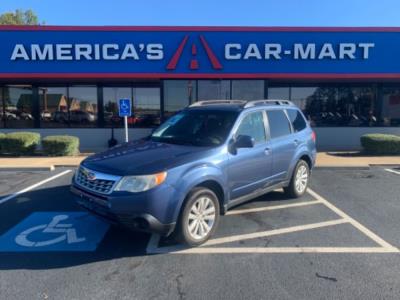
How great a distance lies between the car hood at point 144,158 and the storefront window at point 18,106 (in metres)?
12.3

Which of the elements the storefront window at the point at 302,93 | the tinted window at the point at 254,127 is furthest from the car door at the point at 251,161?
the storefront window at the point at 302,93

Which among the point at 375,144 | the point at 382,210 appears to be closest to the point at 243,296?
the point at 382,210

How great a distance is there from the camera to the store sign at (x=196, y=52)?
13.8 metres

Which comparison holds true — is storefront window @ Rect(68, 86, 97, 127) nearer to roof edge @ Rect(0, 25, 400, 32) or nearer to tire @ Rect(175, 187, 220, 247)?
roof edge @ Rect(0, 25, 400, 32)

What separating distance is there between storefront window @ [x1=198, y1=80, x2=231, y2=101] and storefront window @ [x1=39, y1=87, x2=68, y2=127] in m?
6.06

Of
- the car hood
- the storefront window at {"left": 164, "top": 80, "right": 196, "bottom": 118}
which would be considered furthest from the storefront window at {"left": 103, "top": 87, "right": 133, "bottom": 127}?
the car hood

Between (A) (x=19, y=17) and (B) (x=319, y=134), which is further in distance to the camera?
(A) (x=19, y=17)

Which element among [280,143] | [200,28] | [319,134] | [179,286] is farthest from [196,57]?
[179,286]

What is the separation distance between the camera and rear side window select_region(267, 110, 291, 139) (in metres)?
5.88

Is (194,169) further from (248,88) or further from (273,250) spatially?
(248,88)

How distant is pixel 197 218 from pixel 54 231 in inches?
85.0

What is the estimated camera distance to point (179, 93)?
14602 mm

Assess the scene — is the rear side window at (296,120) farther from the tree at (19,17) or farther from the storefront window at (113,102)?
the tree at (19,17)

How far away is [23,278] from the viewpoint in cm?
365
